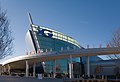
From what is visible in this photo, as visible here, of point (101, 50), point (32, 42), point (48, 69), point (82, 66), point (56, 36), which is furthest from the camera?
point (56, 36)

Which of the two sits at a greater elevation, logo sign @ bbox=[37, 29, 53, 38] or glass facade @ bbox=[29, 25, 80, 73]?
logo sign @ bbox=[37, 29, 53, 38]

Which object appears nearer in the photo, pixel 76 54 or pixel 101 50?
pixel 101 50

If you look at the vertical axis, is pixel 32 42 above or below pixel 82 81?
above

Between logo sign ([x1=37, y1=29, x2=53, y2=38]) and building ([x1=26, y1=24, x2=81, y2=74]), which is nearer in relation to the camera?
building ([x1=26, y1=24, x2=81, y2=74])

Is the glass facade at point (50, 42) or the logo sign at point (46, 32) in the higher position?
the logo sign at point (46, 32)

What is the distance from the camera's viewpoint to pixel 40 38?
9025cm

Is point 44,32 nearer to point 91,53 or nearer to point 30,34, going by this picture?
point 30,34

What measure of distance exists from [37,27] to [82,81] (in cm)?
5713

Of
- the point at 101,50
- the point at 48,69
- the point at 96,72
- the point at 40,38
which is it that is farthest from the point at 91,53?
the point at 40,38

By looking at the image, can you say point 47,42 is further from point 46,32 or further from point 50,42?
point 46,32

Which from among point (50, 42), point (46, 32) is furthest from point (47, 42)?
point (46, 32)

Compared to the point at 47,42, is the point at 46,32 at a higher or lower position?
higher

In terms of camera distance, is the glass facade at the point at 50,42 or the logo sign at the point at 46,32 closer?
the glass facade at the point at 50,42

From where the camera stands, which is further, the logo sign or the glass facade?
the logo sign
